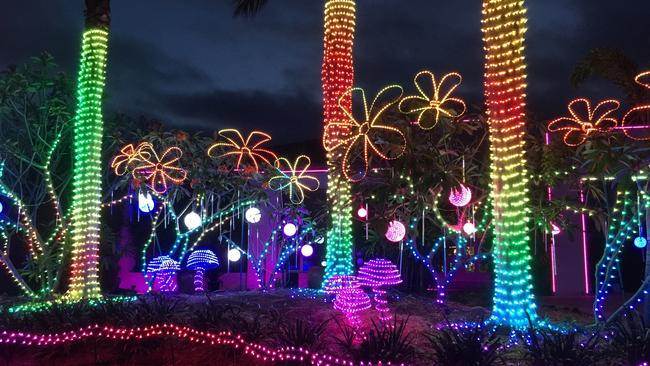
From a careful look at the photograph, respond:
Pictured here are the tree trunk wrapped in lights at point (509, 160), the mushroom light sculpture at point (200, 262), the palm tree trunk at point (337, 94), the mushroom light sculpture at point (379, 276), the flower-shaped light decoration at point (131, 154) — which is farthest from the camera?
the mushroom light sculpture at point (200, 262)

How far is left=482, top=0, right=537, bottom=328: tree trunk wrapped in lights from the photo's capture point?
780 centimetres

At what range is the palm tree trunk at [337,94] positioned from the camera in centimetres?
1091

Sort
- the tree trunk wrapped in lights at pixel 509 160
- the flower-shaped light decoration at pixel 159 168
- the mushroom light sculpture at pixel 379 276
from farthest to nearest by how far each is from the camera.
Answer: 1. the flower-shaped light decoration at pixel 159 168
2. the mushroom light sculpture at pixel 379 276
3. the tree trunk wrapped in lights at pixel 509 160

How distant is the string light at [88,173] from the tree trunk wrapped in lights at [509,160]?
7610 millimetres

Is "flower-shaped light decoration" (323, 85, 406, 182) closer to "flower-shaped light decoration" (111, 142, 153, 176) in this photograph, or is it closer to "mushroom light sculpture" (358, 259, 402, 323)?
"mushroom light sculpture" (358, 259, 402, 323)

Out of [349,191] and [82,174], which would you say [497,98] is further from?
[82,174]

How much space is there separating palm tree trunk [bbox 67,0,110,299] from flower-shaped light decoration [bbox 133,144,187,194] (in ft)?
4.35

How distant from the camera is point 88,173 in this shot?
37.6ft

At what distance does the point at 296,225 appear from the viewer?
14.9 metres

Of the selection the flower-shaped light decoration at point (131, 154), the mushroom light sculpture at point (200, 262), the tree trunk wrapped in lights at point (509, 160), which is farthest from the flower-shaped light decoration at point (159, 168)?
the tree trunk wrapped in lights at point (509, 160)

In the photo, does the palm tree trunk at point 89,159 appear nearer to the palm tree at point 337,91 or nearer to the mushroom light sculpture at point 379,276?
the palm tree at point 337,91

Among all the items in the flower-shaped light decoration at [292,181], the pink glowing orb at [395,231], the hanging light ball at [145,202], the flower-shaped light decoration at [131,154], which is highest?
the flower-shaped light decoration at [131,154]

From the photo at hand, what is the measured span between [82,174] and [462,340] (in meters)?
8.42

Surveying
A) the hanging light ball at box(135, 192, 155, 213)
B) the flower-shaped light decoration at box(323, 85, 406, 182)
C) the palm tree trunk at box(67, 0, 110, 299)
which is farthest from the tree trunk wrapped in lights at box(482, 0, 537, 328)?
the hanging light ball at box(135, 192, 155, 213)
